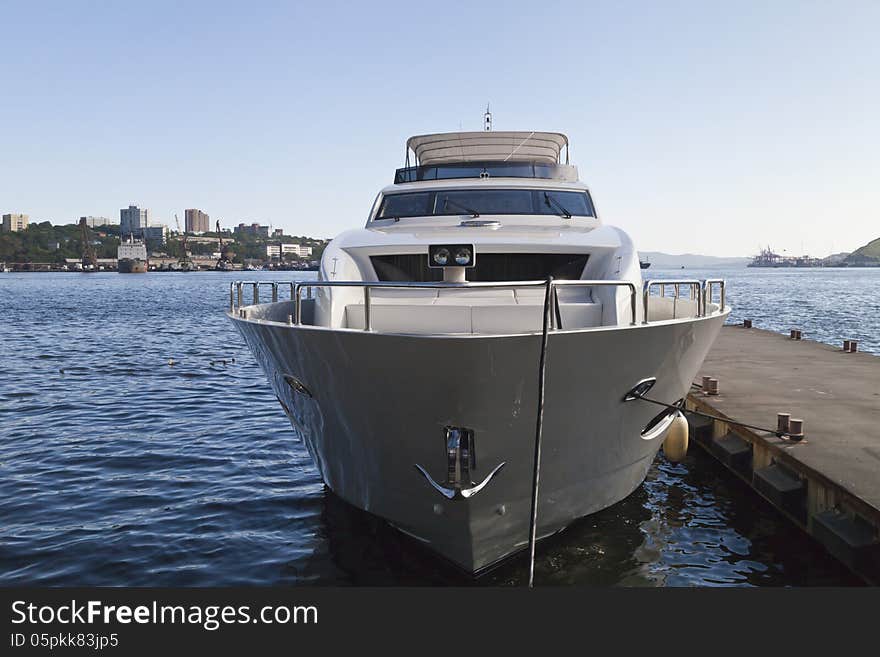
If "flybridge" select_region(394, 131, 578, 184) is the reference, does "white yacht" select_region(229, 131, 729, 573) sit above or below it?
below

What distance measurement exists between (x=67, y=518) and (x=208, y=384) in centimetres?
917

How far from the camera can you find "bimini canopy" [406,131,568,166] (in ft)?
36.2

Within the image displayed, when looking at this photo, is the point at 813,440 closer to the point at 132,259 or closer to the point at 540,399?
the point at 540,399

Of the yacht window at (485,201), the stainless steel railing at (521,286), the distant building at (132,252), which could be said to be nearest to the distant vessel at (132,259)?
the distant building at (132,252)

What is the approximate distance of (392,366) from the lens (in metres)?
5.37

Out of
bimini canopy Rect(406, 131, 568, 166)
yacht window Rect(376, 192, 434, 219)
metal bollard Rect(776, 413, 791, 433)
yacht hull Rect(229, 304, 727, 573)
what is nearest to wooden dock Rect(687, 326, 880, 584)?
metal bollard Rect(776, 413, 791, 433)

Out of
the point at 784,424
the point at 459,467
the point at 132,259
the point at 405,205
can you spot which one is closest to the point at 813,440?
the point at 784,424

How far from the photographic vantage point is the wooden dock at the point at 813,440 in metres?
6.72

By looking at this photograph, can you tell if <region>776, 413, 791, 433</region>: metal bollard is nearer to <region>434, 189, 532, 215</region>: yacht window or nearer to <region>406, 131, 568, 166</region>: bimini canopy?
<region>434, 189, 532, 215</region>: yacht window

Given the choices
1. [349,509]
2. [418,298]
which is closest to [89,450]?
[349,509]

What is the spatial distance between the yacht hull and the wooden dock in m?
1.77

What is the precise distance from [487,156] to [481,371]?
6.66m

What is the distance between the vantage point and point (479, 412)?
5.43 metres

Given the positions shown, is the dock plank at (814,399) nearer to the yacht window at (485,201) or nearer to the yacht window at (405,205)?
the yacht window at (485,201)
